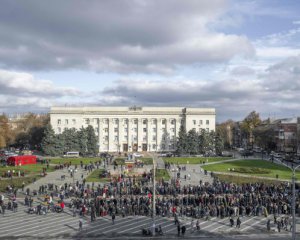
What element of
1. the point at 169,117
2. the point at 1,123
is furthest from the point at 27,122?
the point at 169,117

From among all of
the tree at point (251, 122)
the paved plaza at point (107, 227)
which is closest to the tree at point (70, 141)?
the paved plaza at point (107, 227)

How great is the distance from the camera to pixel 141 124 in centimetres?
10775

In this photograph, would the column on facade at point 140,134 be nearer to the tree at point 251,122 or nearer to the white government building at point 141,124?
the white government building at point 141,124

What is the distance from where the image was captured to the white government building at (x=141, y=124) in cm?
10625

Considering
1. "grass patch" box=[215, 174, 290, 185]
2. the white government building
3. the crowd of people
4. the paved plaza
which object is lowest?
the paved plaza

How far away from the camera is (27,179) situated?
163ft

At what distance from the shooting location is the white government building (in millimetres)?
106250

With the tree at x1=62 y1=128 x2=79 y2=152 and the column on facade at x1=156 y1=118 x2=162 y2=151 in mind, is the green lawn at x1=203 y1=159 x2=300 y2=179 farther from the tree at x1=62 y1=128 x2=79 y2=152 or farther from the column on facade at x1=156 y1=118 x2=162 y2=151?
the column on facade at x1=156 y1=118 x2=162 y2=151

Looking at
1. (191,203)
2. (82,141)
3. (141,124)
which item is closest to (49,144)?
(82,141)

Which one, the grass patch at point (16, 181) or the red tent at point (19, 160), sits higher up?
the red tent at point (19, 160)

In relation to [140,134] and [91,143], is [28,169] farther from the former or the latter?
[140,134]

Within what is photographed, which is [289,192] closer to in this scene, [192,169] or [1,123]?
[192,169]

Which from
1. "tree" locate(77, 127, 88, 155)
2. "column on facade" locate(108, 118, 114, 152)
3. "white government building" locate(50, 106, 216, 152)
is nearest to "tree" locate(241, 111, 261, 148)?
"white government building" locate(50, 106, 216, 152)

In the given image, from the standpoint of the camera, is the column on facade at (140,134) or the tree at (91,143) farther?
the column on facade at (140,134)
